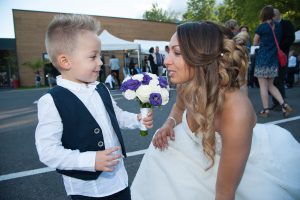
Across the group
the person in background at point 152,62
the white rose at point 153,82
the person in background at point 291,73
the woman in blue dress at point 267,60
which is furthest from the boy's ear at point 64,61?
the person in background at point 152,62

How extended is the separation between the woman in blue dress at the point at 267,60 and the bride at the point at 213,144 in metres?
3.54

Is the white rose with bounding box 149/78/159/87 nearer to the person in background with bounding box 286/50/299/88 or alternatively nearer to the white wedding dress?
the white wedding dress

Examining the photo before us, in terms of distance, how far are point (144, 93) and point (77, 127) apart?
0.57 meters

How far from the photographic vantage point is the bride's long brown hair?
64.9 inches

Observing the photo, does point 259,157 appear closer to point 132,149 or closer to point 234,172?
point 234,172

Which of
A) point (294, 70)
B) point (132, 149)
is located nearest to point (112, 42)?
point (294, 70)

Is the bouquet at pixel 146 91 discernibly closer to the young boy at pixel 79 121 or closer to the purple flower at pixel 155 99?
the purple flower at pixel 155 99

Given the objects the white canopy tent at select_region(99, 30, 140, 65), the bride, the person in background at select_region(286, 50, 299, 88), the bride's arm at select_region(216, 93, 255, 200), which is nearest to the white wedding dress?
the bride

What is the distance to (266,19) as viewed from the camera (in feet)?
18.0

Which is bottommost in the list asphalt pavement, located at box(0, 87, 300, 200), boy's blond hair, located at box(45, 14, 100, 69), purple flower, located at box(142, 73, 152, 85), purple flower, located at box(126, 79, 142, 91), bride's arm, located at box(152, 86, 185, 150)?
asphalt pavement, located at box(0, 87, 300, 200)

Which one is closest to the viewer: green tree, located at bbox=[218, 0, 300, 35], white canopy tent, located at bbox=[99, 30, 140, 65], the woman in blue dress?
the woman in blue dress

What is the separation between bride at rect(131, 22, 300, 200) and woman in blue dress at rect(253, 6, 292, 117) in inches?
139

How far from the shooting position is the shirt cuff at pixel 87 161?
171cm

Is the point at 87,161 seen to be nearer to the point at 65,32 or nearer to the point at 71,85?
the point at 71,85
